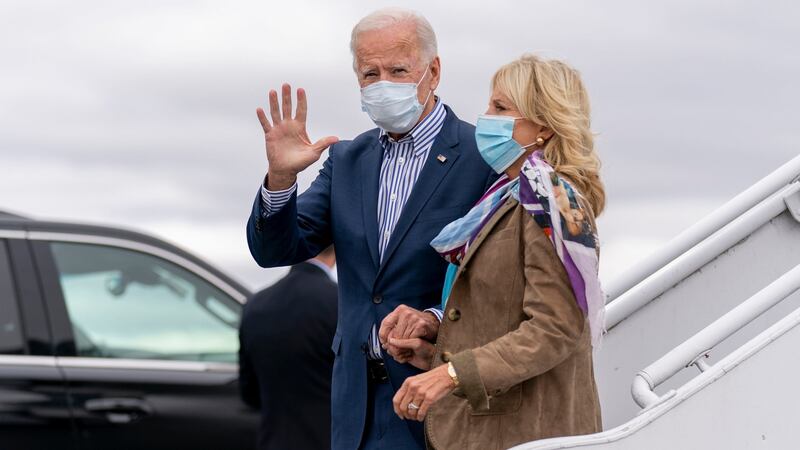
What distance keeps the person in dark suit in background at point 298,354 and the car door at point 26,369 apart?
121cm

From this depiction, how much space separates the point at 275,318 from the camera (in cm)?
640

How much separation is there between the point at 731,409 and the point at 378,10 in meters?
1.46

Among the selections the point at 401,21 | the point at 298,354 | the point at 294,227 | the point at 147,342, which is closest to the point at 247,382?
the point at 298,354

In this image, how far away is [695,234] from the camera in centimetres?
473

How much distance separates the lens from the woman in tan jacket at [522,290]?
11.1 ft

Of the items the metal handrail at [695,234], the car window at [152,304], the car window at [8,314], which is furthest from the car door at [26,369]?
the metal handrail at [695,234]

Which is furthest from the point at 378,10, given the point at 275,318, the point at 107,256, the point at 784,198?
the point at 107,256

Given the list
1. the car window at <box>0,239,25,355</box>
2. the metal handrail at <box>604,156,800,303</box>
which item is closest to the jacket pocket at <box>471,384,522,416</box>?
the metal handrail at <box>604,156,800,303</box>

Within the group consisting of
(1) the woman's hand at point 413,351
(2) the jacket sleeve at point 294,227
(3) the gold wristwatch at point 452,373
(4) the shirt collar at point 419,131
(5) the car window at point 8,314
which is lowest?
(5) the car window at point 8,314

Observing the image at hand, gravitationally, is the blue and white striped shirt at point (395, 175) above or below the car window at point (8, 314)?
above

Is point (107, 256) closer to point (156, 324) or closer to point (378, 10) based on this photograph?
point (156, 324)

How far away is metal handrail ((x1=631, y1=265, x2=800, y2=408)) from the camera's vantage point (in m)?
3.76

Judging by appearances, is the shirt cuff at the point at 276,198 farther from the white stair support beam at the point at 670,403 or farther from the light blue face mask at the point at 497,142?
the white stair support beam at the point at 670,403

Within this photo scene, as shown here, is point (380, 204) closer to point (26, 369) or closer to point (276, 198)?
point (276, 198)
